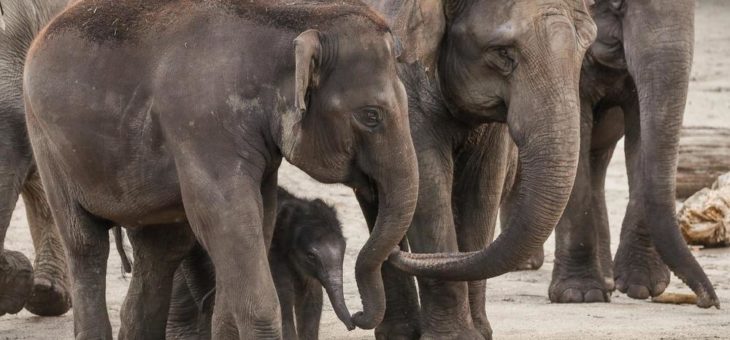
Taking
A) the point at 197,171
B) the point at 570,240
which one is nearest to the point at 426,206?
the point at 197,171

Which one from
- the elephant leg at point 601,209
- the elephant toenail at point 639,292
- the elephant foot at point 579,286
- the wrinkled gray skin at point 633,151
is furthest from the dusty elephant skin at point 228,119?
the elephant leg at point 601,209

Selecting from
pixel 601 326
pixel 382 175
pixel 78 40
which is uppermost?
pixel 78 40

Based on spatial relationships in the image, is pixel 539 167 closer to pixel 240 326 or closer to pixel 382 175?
pixel 382 175

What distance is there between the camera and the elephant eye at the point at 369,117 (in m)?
5.78

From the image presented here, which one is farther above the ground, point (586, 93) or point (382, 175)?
point (586, 93)

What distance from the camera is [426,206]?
6867 millimetres

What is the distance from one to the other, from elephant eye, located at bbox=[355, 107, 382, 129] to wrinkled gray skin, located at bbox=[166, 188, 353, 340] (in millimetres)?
1116

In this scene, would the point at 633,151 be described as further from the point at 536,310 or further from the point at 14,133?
the point at 14,133

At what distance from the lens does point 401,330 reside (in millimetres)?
7297

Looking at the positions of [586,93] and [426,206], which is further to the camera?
[586,93]

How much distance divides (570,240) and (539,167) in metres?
2.82

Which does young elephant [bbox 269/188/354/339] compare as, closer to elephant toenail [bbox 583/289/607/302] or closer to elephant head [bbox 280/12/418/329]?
elephant head [bbox 280/12/418/329]

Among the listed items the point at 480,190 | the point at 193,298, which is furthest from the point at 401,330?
the point at 193,298

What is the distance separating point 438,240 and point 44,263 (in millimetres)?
2654
